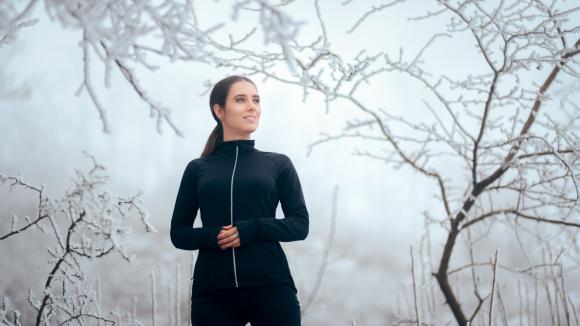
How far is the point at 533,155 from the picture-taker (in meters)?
1.84

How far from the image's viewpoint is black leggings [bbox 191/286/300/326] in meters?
1.19

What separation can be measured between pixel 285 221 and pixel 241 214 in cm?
12

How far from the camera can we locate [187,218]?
53.4 inches

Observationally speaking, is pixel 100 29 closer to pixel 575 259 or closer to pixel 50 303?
pixel 50 303

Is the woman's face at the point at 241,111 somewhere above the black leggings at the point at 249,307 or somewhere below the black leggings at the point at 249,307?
above

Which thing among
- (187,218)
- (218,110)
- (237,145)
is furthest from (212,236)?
(218,110)

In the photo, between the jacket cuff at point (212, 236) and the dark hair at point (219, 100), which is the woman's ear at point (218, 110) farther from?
the jacket cuff at point (212, 236)

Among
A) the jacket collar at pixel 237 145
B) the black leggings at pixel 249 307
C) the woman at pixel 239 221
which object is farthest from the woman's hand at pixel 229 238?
the jacket collar at pixel 237 145

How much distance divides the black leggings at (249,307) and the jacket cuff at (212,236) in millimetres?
118

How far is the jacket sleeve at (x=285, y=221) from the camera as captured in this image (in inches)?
47.6

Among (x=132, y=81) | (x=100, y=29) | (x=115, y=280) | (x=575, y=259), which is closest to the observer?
(x=100, y=29)

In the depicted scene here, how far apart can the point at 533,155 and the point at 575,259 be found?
78cm

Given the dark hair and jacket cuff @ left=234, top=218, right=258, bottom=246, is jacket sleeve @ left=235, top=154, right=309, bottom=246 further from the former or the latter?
the dark hair

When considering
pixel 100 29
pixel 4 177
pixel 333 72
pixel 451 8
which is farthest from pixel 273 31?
pixel 451 8
